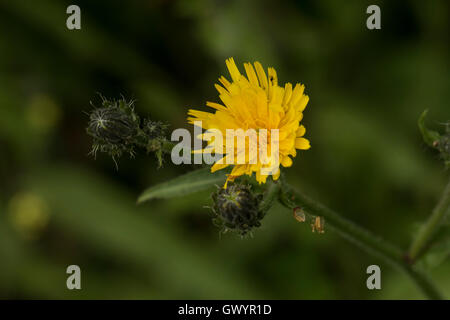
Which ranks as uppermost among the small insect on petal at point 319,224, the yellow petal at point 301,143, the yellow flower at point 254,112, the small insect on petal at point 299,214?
the yellow flower at point 254,112

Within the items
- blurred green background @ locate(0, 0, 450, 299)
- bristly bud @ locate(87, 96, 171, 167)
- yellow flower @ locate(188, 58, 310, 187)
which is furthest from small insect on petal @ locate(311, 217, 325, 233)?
blurred green background @ locate(0, 0, 450, 299)

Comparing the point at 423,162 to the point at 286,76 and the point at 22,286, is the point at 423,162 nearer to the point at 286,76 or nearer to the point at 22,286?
the point at 286,76

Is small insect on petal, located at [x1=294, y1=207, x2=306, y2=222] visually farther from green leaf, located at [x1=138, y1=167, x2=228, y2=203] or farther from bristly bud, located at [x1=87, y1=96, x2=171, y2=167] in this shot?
bristly bud, located at [x1=87, y1=96, x2=171, y2=167]

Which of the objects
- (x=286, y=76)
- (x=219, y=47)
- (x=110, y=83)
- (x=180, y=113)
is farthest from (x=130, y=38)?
(x=286, y=76)

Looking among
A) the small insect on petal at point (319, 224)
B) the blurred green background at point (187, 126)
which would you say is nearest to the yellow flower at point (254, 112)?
the small insect on petal at point (319, 224)

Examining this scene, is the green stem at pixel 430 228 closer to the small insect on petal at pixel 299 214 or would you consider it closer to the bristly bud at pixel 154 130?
the small insect on petal at pixel 299 214
